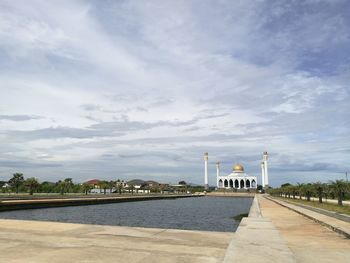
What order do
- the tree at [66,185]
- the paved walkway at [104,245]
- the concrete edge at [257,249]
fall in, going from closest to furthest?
the concrete edge at [257,249] < the paved walkway at [104,245] < the tree at [66,185]

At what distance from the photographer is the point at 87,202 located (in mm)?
47094

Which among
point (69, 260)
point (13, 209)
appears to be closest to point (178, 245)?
point (69, 260)

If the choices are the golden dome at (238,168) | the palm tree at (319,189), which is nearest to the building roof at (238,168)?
the golden dome at (238,168)

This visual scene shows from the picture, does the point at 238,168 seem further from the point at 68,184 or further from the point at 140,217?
the point at 140,217

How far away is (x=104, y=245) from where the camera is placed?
9.09 meters

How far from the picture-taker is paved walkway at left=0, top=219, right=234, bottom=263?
7.70 m

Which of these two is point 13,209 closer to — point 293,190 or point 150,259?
point 150,259

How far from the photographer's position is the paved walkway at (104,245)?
7.70m

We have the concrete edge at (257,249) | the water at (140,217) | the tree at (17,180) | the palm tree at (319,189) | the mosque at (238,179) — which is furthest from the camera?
the mosque at (238,179)

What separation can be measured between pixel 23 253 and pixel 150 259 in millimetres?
2791

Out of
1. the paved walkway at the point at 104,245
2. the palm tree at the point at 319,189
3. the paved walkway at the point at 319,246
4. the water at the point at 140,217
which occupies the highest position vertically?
the palm tree at the point at 319,189

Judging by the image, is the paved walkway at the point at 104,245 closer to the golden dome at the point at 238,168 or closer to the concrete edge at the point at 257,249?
the concrete edge at the point at 257,249

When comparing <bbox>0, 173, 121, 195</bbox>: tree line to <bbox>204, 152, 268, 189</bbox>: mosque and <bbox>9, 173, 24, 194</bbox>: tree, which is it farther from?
<bbox>204, 152, 268, 189</bbox>: mosque

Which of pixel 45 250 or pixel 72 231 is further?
pixel 72 231
